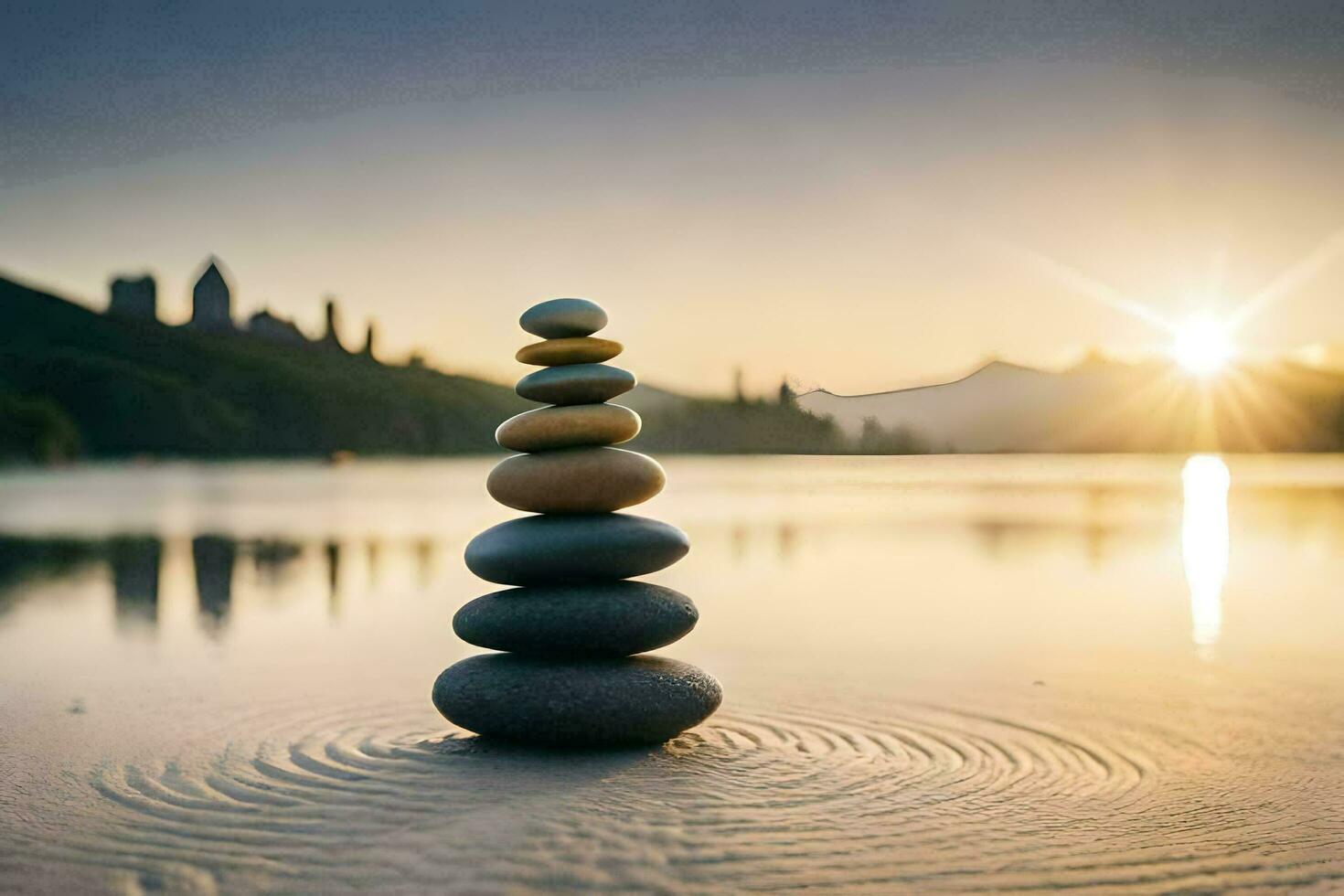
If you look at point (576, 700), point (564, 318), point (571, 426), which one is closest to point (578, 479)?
point (571, 426)

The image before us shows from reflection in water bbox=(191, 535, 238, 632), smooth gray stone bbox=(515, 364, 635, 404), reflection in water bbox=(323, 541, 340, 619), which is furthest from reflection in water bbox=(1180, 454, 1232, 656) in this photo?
reflection in water bbox=(191, 535, 238, 632)

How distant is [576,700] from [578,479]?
194cm

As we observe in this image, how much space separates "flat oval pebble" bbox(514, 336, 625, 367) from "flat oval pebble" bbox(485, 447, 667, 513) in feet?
2.76

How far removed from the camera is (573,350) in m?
10.6

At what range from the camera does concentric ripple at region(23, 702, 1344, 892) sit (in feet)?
21.7

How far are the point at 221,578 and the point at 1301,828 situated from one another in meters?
19.7

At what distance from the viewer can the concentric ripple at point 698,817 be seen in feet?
21.7

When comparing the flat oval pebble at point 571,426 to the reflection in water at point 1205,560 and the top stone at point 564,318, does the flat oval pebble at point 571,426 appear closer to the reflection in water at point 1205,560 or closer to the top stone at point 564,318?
the top stone at point 564,318

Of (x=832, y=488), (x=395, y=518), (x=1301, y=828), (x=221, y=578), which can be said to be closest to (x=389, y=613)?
(x=221, y=578)

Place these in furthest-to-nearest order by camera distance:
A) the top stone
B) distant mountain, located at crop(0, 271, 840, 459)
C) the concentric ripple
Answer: distant mountain, located at crop(0, 271, 840, 459), the top stone, the concentric ripple

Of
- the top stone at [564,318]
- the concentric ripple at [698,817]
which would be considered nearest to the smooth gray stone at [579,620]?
the concentric ripple at [698,817]

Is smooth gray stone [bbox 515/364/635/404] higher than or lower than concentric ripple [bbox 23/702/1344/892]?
higher

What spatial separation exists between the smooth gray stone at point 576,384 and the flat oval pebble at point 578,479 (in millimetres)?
480

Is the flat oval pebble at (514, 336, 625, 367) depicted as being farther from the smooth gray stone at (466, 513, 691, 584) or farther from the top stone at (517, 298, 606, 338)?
the smooth gray stone at (466, 513, 691, 584)
